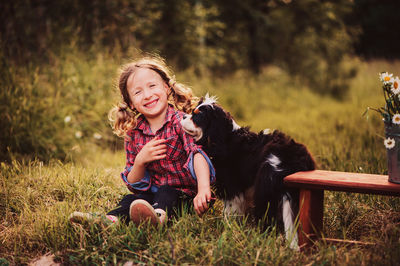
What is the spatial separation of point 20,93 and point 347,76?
861 centimetres

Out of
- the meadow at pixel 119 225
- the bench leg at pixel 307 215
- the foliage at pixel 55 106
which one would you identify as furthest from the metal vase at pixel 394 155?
the foliage at pixel 55 106

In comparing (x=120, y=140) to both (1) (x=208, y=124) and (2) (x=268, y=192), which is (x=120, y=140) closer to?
(1) (x=208, y=124)

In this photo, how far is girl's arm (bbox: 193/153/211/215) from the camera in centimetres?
243

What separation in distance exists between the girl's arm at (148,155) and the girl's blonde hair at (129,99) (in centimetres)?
35

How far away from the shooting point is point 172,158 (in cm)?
285

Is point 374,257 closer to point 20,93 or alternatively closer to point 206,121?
point 206,121

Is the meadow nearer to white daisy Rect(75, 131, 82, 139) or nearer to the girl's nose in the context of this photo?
white daisy Rect(75, 131, 82, 139)

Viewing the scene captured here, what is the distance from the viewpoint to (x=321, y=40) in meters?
12.8

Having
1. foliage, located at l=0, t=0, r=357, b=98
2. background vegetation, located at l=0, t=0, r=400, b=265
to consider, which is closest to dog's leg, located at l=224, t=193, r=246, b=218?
background vegetation, located at l=0, t=0, r=400, b=265

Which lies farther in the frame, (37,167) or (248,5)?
(248,5)

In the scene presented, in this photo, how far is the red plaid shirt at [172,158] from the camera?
285 cm

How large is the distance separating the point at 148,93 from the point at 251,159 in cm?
94

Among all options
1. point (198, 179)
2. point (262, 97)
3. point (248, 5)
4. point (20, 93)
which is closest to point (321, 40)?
point (248, 5)

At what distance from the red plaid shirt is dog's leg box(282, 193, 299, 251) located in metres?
0.74
